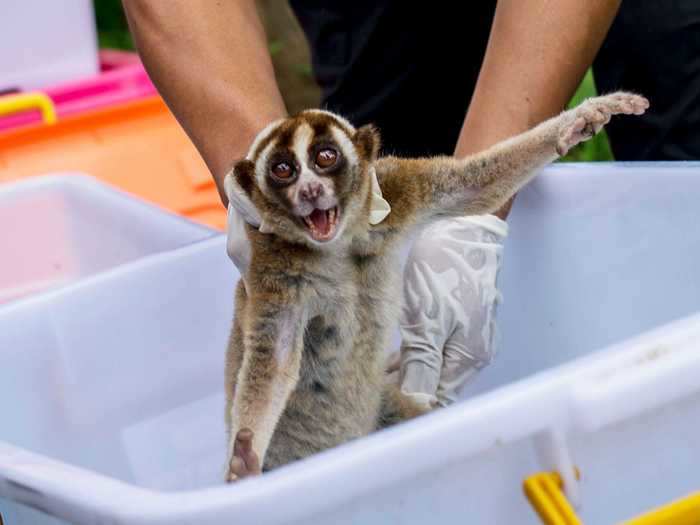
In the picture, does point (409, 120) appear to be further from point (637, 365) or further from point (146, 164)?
point (637, 365)

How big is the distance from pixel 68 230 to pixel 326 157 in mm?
1466

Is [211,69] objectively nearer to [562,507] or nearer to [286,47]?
[562,507]

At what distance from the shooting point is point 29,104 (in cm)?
303

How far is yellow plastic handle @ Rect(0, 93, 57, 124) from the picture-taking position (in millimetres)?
3010

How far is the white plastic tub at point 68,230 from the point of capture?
8.23 ft

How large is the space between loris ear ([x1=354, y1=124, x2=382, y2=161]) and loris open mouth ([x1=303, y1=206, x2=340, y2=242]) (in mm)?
113

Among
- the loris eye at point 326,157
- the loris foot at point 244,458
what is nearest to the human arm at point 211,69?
the loris eye at point 326,157

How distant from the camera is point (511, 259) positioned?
206 cm

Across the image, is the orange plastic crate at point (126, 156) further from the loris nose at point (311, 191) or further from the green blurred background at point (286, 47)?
the loris nose at point (311, 191)

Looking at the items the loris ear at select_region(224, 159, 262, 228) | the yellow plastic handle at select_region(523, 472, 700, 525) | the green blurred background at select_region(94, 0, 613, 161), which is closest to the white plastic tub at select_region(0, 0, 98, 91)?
the green blurred background at select_region(94, 0, 613, 161)

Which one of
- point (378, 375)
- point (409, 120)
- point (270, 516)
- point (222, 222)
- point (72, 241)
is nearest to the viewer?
point (270, 516)

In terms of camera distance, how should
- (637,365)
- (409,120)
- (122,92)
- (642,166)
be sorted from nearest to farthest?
(637,365) < (642,166) < (409,120) < (122,92)

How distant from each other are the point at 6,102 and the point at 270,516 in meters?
2.23

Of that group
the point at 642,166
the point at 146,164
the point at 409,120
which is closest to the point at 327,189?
the point at 642,166
